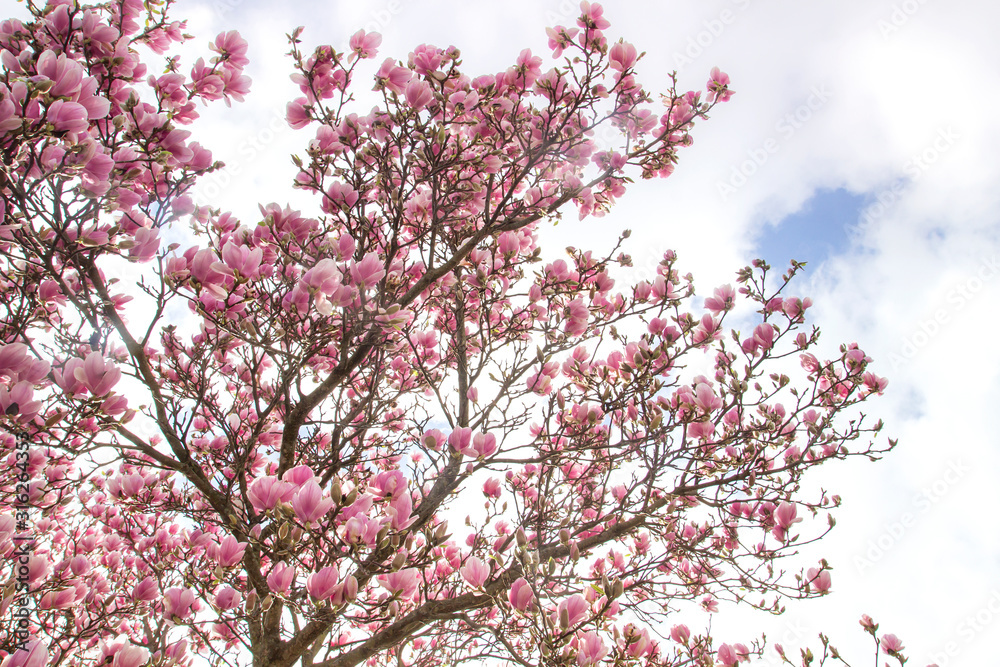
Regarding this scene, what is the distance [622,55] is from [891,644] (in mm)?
4863

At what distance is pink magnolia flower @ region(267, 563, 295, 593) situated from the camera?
196 centimetres

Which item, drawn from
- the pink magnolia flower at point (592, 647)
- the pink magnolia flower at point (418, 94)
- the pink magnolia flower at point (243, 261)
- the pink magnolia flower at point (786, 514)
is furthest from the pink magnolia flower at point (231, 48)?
the pink magnolia flower at point (786, 514)

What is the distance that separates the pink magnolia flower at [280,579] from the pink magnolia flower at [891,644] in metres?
4.53

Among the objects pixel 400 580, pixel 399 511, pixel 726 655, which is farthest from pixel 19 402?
pixel 726 655

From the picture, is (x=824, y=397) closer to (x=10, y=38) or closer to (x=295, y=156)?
(x=295, y=156)

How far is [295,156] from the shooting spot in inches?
116

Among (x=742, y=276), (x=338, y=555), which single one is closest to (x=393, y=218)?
(x=338, y=555)

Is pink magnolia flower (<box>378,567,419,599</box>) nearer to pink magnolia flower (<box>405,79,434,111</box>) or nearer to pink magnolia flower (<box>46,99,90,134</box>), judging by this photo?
pink magnolia flower (<box>46,99,90,134</box>)

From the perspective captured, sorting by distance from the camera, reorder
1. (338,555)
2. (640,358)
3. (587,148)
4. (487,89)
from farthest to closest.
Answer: (587,148) → (487,89) → (640,358) → (338,555)

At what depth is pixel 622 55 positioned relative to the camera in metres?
3.30

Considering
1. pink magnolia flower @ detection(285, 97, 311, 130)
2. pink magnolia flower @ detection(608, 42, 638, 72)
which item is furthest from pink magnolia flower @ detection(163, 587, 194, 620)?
pink magnolia flower @ detection(608, 42, 638, 72)

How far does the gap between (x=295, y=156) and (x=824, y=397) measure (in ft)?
12.7

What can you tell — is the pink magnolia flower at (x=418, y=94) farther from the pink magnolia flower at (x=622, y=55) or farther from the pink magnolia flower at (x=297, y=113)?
the pink magnolia flower at (x=622, y=55)

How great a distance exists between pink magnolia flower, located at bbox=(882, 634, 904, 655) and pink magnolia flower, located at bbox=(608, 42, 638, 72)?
477 centimetres
